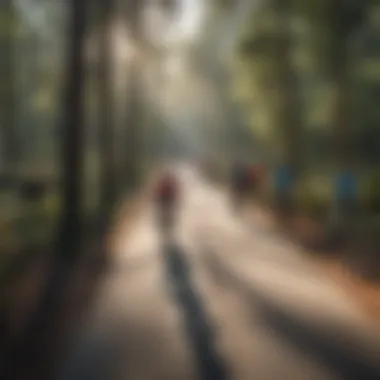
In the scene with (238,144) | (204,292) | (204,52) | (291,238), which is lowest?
(204,292)

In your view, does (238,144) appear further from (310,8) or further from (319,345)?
(319,345)

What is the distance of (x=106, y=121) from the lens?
207 centimetres

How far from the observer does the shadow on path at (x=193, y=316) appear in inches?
73.2

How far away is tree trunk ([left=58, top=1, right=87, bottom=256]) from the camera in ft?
6.46

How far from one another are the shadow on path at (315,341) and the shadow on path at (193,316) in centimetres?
8

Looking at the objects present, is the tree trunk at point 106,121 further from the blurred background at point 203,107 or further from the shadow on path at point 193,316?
the shadow on path at point 193,316

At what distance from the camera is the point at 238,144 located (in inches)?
78.4

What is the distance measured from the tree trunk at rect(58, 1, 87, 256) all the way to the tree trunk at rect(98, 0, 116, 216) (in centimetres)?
5

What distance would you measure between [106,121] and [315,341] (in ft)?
2.30

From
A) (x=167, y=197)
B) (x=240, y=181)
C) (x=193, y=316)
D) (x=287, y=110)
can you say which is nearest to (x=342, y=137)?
(x=287, y=110)

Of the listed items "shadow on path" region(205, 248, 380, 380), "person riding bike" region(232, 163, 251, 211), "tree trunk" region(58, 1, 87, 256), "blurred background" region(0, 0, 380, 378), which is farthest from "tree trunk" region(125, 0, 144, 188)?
"shadow on path" region(205, 248, 380, 380)

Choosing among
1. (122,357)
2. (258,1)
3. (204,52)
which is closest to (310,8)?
(258,1)

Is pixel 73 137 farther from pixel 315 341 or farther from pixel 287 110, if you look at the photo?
pixel 315 341

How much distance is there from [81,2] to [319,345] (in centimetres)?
92
